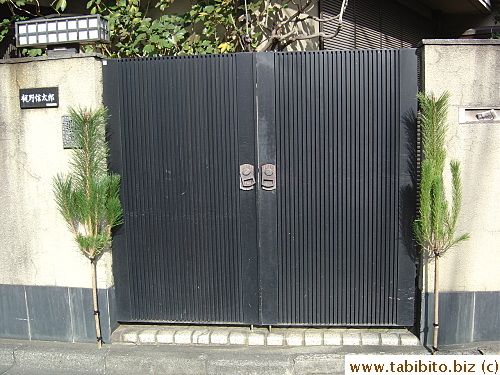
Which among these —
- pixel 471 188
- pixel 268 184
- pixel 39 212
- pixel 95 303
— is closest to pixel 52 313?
pixel 95 303

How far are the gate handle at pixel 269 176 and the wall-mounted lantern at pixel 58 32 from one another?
196 centimetres

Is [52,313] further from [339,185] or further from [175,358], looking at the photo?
[339,185]

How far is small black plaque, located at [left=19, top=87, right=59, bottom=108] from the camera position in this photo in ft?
15.0

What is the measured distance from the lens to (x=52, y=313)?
188 inches

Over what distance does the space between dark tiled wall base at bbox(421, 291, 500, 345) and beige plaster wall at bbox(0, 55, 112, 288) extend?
3106 mm

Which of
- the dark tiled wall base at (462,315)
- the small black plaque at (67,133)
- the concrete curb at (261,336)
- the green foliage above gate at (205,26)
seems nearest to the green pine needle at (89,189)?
the small black plaque at (67,133)

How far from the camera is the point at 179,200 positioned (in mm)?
4680

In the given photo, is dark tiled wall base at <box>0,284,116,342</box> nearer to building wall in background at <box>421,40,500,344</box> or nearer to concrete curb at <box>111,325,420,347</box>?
concrete curb at <box>111,325,420,347</box>

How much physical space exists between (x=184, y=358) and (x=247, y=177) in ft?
5.83

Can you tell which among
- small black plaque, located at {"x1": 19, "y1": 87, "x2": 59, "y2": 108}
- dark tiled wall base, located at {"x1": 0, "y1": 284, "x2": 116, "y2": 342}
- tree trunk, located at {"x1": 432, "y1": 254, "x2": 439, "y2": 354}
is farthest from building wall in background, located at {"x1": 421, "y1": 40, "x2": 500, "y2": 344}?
small black plaque, located at {"x1": 19, "y1": 87, "x2": 59, "y2": 108}

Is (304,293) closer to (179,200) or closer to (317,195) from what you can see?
(317,195)

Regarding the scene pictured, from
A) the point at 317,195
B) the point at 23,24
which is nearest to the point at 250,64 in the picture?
the point at 317,195

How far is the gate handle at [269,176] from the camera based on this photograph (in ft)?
14.9

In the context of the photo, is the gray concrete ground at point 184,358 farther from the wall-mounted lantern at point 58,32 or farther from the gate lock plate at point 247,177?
the wall-mounted lantern at point 58,32
